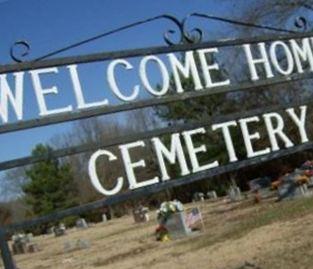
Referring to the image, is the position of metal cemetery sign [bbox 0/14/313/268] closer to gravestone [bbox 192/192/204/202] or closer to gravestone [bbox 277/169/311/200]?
gravestone [bbox 277/169/311/200]

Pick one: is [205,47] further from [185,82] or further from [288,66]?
[288,66]

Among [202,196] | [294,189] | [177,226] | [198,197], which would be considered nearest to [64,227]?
[198,197]

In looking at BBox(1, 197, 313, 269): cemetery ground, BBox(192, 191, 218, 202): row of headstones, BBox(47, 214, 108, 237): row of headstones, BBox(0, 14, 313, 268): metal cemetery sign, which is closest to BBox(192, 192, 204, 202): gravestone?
BBox(192, 191, 218, 202): row of headstones

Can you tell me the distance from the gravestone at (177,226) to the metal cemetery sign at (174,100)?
1521 cm

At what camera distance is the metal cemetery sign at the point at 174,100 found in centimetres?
363

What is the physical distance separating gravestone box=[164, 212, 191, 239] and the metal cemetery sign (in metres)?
15.2

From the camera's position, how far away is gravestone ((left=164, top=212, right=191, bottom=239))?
19.7m

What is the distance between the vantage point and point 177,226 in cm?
1983

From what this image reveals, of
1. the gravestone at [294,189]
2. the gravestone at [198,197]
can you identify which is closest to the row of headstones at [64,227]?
the gravestone at [198,197]

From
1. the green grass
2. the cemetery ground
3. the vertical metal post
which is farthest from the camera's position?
the green grass

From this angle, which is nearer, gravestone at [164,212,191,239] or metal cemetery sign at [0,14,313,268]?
metal cemetery sign at [0,14,313,268]

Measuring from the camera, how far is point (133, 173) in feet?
12.3

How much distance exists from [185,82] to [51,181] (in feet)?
167

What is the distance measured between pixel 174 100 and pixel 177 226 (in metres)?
16.0
